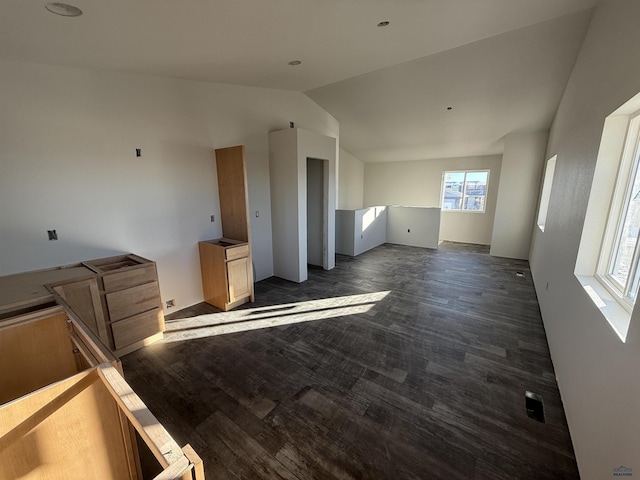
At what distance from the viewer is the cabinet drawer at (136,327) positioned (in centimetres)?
258

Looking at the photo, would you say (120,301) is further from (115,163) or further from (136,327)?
(115,163)

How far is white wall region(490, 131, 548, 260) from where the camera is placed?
5.55 m

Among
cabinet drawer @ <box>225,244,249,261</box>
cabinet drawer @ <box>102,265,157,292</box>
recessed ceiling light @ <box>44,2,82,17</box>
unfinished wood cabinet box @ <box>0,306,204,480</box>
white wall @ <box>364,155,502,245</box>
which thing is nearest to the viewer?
unfinished wood cabinet box @ <box>0,306,204,480</box>

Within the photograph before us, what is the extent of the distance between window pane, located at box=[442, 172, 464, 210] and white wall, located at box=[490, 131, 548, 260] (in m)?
1.82

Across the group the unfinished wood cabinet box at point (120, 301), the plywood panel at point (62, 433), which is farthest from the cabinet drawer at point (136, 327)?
the plywood panel at point (62, 433)

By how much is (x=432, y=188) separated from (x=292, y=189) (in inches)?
220

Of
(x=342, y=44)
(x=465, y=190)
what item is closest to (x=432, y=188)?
(x=465, y=190)

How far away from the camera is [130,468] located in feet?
4.46

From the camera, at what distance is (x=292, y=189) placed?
429 centimetres

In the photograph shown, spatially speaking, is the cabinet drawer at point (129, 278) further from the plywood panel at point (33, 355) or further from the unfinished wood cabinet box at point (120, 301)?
the plywood panel at point (33, 355)

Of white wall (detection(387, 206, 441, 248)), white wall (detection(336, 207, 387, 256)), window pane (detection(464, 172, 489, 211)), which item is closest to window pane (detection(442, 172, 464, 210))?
window pane (detection(464, 172, 489, 211))

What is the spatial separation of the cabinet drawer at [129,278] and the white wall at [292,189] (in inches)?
Answer: 85.8

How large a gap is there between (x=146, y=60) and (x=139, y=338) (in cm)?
Answer: 272

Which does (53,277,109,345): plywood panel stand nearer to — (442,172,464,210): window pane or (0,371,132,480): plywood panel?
(0,371,132,480): plywood panel
